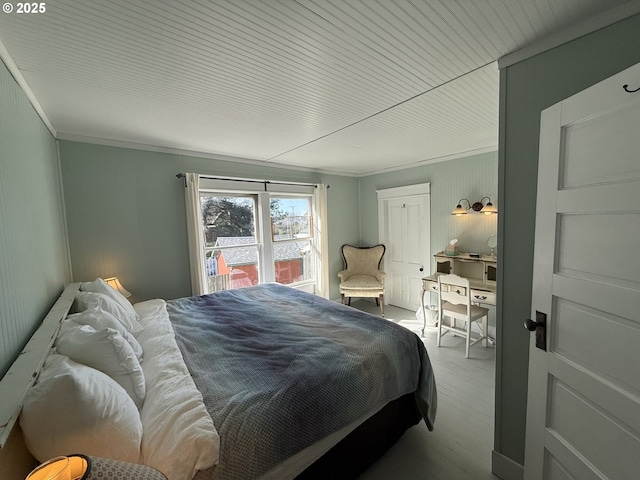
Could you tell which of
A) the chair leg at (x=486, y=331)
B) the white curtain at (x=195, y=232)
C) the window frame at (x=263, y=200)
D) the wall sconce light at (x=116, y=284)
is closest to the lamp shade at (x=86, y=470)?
the wall sconce light at (x=116, y=284)

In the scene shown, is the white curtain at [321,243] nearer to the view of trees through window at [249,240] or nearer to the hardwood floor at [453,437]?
the view of trees through window at [249,240]

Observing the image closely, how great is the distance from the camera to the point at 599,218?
93 centimetres

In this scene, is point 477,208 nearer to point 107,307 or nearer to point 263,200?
point 263,200

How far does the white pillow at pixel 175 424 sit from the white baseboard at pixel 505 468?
161 cm

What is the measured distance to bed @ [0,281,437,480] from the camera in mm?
991

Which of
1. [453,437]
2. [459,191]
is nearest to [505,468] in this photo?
[453,437]

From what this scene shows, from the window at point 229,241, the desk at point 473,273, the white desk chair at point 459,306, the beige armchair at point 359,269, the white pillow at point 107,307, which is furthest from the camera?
the beige armchair at point 359,269

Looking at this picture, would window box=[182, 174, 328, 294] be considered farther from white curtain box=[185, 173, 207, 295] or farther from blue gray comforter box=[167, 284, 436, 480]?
blue gray comforter box=[167, 284, 436, 480]

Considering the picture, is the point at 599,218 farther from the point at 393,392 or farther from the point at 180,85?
the point at 180,85

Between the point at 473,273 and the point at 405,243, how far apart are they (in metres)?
1.10

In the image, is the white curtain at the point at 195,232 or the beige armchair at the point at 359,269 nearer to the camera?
the white curtain at the point at 195,232

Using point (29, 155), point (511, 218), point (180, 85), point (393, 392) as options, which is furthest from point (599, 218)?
point (29, 155)

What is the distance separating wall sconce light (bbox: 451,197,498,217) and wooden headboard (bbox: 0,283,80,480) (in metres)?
3.84

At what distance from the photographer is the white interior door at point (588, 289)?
2.74 feet
